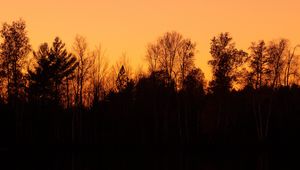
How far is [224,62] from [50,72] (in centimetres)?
2234

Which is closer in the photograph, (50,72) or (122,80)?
(50,72)

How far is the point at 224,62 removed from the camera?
202 feet

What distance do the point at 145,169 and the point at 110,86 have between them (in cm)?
4353

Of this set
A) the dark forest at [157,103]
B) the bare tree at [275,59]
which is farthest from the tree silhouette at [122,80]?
the bare tree at [275,59]

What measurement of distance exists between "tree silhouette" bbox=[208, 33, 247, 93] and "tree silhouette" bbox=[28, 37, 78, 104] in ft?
59.9

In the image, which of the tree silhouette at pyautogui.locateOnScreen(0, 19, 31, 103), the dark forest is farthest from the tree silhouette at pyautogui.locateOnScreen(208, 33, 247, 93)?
the tree silhouette at pyautogui.locateOnScreen(0, 19, 31, 103)

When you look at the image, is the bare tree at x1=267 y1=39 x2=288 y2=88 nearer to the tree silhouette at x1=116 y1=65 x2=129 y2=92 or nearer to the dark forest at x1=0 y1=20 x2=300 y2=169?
the dark forest at x1=0 y1=20 x2=300 y2=169

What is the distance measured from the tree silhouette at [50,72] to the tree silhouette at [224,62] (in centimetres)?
1827

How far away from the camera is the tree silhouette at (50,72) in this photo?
6222 cm

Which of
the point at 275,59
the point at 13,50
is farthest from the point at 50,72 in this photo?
the point at 275,59

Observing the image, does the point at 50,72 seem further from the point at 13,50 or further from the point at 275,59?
the point at 275,59

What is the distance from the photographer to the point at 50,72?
63156 millimetres

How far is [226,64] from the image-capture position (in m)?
61.6

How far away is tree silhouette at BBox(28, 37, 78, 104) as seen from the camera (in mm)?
62219
